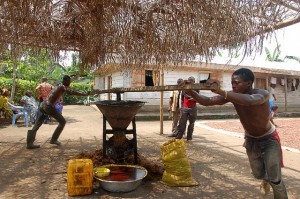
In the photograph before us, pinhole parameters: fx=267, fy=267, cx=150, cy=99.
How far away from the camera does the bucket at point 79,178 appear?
379 cm

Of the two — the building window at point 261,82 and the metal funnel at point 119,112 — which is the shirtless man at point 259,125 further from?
the building window at point 261,82

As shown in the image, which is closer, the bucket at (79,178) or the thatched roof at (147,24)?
the bucket at (79,178)

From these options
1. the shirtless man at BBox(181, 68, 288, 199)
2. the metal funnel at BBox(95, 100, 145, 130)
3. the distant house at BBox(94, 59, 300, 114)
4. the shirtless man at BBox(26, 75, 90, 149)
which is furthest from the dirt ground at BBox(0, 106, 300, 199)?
the distant house at BBox(94, 59, 300, 114)

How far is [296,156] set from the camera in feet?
21.1

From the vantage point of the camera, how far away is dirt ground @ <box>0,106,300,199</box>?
156 inches

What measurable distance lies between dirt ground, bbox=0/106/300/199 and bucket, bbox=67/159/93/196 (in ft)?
0.52

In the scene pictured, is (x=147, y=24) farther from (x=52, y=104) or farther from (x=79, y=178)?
(x=79, y=178)

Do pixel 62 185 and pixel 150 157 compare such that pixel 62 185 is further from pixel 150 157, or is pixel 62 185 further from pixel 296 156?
pixel 296 156

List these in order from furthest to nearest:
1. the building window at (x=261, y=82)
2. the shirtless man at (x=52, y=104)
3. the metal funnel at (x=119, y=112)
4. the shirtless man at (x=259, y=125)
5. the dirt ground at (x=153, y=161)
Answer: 1. the building window at (x=261, y=82)
2. the shirtless man at (x=52, y=104)
3. the metal funnel at (x=119, y=112)
4. the dirt ground at (x=153, y=161)
5. the shirtless man at (x=259, y=125)

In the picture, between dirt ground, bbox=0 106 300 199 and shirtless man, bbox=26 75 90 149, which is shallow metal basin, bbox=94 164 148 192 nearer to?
dirt ground, bbox=0 106 300 199

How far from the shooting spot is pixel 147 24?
548 centimetres

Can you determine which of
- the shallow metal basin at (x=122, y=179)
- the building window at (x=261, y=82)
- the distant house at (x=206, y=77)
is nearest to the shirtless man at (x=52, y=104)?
the shallow metal basin at (x=122, y=179)

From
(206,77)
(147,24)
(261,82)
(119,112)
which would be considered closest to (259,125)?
(119,112)

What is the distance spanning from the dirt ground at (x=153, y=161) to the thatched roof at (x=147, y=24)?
7.85ft
